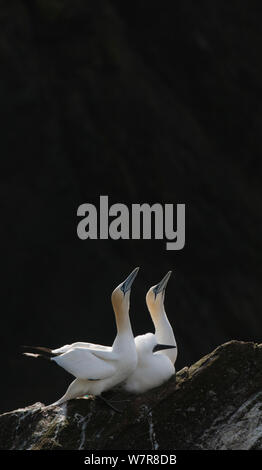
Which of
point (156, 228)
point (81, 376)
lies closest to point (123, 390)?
point (81, 376)

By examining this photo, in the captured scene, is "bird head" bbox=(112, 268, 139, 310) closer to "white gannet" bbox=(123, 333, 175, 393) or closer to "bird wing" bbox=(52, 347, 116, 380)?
"white gannet" bbox=(123, 333, 175, 393)

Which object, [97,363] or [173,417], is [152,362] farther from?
[173,417]

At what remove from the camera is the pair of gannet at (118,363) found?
12.1 meters

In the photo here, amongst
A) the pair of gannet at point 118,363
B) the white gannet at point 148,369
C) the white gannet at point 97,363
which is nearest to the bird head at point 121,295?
the pair of gannet at point 118,363

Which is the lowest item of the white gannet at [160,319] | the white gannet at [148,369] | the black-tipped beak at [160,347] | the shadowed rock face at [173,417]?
the shadowed rock face at [173,417]

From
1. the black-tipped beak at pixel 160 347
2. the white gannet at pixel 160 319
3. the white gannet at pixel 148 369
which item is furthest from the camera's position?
the white gannet at pixel 160 319

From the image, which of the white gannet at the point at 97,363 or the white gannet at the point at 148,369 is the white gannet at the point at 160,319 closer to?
the white gannet at the point at 148,369

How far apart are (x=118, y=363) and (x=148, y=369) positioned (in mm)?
348

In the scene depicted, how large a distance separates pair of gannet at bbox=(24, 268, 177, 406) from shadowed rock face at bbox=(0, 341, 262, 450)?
12 centimetres

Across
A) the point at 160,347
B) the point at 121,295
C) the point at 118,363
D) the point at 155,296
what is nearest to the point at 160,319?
the point at 155,296

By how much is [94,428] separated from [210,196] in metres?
18.3

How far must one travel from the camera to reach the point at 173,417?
1176cm

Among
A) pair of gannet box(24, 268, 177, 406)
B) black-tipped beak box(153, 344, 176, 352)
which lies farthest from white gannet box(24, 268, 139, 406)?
black-tipped beak box(153, 344, 176, 352)

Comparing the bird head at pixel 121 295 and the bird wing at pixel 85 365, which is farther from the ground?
the bird head at pixel 121 295
